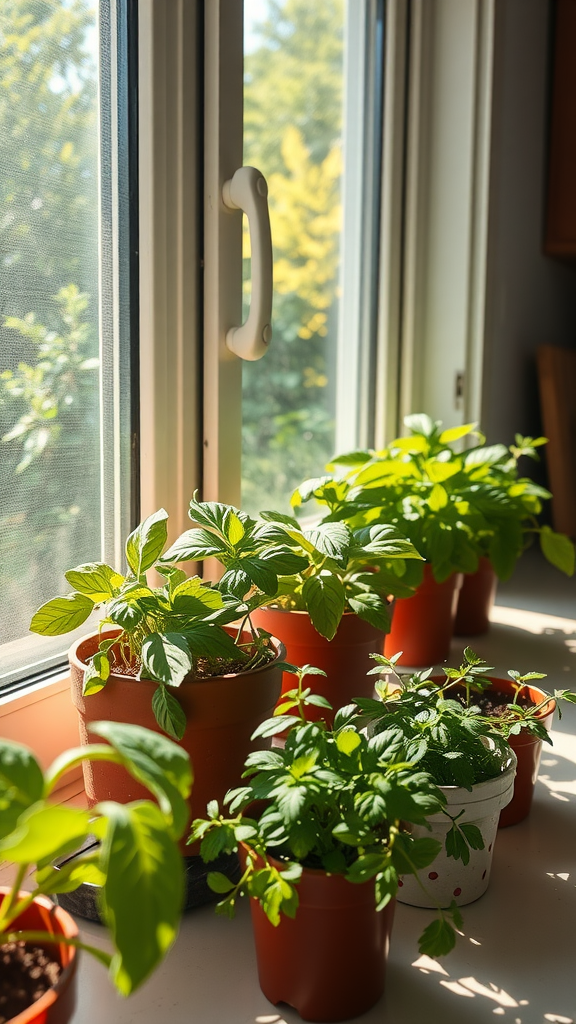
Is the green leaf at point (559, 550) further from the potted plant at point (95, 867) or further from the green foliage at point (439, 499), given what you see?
the potted plant at point (95, 867)

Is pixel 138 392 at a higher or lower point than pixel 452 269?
lower

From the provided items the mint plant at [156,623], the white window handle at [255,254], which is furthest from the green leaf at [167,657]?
the white window handle at [255,254]

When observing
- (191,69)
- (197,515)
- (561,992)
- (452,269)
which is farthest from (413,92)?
(561,992)

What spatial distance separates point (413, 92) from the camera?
65.6 inches

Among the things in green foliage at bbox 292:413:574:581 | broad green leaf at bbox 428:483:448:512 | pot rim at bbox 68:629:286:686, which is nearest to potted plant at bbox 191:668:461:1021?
pot rim at bbox 68:629:286:686

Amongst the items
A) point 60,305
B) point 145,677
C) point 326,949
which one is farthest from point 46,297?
point 326,949

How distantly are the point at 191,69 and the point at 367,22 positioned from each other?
2.21 feet

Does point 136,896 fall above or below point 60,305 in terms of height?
below

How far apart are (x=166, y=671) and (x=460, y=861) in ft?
0.97

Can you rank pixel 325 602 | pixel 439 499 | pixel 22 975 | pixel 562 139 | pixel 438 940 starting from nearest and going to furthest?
1. pixel 22 975
2. pixel 438 940
3. pixel 325 602
4. pixel 439 499
5. pixel 562 139

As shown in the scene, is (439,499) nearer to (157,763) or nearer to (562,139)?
(157,763)

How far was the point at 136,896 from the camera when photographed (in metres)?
0.39

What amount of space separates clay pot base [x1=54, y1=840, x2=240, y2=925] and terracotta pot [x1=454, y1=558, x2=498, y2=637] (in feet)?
2.45

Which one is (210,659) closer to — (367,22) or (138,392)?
(138,392)
